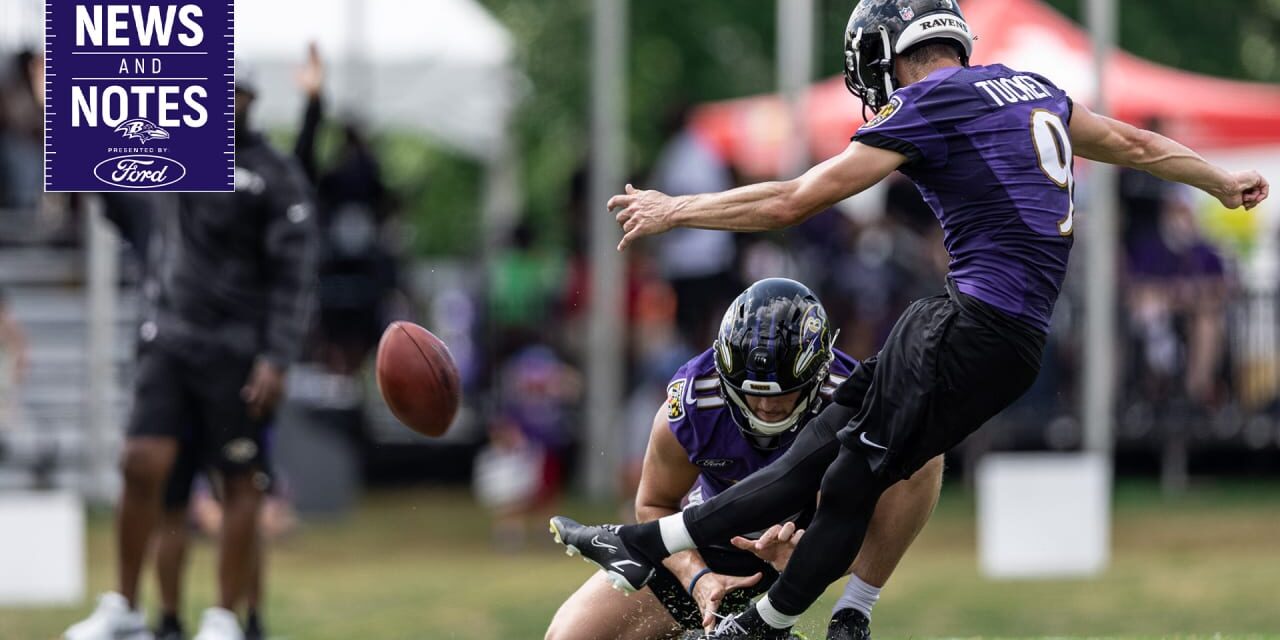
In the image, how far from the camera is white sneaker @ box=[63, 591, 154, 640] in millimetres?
8594

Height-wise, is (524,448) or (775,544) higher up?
(775,544)

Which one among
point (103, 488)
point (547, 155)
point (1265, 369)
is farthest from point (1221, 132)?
point (547, 155)

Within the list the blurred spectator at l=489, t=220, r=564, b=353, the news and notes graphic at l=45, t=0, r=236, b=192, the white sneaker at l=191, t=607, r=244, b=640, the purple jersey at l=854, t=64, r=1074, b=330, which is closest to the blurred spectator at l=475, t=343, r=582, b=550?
the blurred spectator at l=489, t=220, r=564, b=353

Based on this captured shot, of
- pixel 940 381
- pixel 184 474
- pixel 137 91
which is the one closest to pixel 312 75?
pixel 184 474

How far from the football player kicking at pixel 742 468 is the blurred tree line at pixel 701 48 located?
1774 cm

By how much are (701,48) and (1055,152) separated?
71.8 feet

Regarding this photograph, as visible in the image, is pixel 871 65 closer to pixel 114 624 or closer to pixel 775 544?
pixel 775 544

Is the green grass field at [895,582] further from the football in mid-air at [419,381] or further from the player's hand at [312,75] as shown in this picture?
the football in mid-air at [419,381]

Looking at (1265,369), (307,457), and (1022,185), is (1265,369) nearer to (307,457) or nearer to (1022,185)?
(307,457)

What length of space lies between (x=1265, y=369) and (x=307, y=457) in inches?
291

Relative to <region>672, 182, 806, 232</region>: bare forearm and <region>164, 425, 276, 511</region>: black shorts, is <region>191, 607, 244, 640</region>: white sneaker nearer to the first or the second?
<region>164, 425, 276, 511</region>: black shorts

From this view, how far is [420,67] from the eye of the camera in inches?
791

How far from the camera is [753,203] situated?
18.8ft

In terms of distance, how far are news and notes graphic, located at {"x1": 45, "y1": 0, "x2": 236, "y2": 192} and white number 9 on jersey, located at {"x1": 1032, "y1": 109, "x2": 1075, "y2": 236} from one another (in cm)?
280
